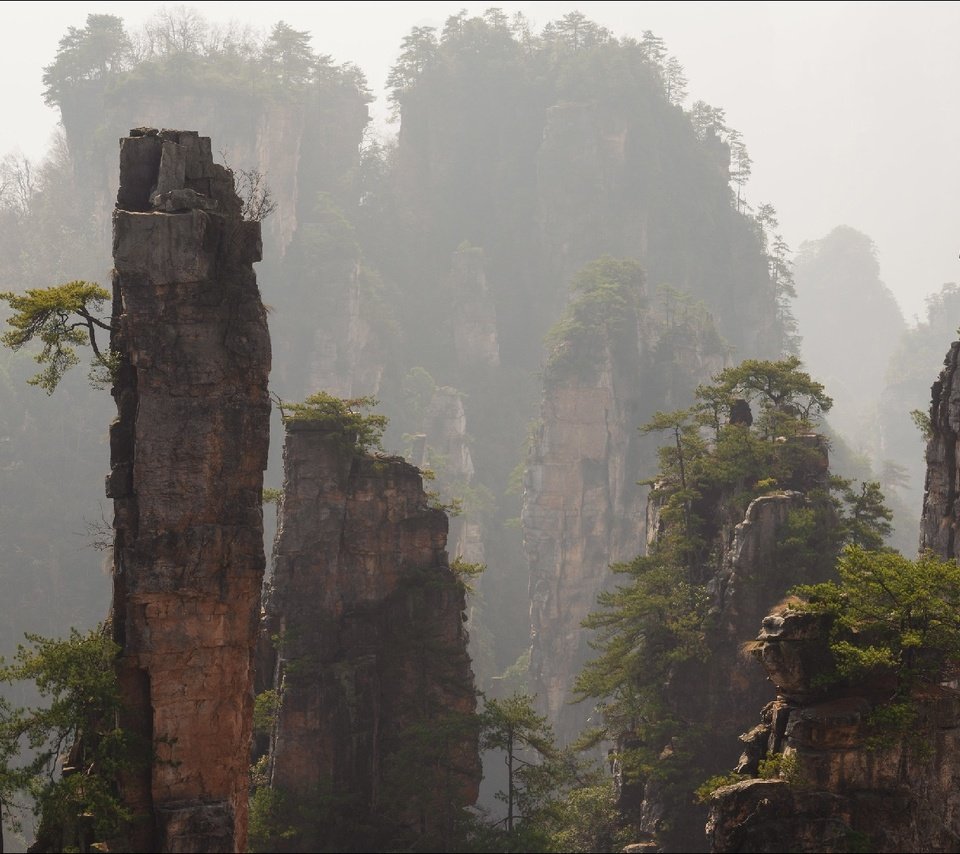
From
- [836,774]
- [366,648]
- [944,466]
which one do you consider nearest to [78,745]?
[366,648]

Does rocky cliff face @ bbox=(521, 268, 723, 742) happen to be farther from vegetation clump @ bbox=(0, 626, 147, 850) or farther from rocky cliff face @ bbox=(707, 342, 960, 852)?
vegetation clump @ bbox=(0, 626, 147, 850)

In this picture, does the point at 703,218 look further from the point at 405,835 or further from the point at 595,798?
the point at 405,835

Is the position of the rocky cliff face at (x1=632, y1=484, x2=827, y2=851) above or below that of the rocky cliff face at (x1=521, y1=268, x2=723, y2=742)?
below

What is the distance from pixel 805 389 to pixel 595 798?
15059 millimetres

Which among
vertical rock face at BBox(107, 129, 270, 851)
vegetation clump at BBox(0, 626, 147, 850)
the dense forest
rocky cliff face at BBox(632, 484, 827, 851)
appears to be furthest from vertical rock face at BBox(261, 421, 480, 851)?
vegetation clump at BBox(0, 626, 147, 850)

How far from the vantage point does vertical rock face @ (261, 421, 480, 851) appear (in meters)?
30.2

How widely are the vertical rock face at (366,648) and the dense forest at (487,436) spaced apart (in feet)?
0.38

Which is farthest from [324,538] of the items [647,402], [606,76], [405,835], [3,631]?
[606,76]

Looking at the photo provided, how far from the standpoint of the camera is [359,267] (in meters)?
79.4

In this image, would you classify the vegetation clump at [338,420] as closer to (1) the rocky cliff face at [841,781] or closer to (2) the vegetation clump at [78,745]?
(2) the vegetation clump at [78,745]

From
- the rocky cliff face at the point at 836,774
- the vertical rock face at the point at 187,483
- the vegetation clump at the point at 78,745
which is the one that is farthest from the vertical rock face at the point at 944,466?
the vegetation clump at the point at 78,745

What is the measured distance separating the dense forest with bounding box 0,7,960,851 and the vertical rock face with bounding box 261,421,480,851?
0.38 feet

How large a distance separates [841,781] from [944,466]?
15016 mm

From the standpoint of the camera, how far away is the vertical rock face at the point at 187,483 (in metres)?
21.4
